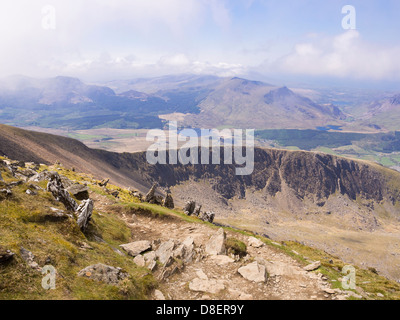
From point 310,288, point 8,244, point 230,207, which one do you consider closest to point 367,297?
point 310,288

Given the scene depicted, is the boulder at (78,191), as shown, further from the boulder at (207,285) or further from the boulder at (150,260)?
the boulder at (207,285)

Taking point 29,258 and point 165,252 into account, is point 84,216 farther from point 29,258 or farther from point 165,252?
point 165,252

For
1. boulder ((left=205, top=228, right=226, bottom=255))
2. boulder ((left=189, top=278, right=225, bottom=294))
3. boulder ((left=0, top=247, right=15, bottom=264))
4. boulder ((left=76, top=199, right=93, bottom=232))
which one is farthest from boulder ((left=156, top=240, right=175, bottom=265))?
boulder ((left=0, top=247, right=15, bottom=264))

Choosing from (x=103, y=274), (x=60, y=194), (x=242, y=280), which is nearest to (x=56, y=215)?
(x=60, y=194)

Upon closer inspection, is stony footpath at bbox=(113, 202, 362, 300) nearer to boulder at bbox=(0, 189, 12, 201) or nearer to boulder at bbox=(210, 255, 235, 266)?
boulder at bbox=(210, 255, 235, 266)

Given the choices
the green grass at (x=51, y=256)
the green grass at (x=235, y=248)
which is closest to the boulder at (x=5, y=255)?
the green grass at (x=51, y=256)
